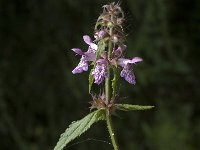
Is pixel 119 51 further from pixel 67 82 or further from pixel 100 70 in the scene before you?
pixel 67 82

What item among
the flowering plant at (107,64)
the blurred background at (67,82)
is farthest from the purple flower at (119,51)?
the blurred background at (67,82)

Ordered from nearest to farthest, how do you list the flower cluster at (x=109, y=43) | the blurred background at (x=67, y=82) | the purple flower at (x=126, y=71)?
the flower cluster at (x=109, y=43) < the purple flower at (x=126, y=71) < the blurred background at (x=67, y=82)

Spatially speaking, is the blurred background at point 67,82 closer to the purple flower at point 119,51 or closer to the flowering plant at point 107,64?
the flowering plant at point 107,64

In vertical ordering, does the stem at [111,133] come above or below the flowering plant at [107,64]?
below

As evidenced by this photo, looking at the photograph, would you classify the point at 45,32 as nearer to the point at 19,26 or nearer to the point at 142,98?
the point at 19,26

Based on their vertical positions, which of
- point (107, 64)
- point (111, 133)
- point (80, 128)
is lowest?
point (111, 133)

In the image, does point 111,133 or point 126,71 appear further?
point 126,71

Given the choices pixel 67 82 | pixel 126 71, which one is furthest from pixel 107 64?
pixel 67 82

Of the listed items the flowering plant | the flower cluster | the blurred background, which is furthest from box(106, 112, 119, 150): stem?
the blurred background

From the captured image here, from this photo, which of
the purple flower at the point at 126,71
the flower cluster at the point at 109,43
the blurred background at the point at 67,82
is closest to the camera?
the flower cluster at the point at 109,43

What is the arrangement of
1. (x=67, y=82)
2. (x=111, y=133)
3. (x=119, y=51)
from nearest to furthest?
(x=111, y=133) < (x=119, y=51) < (x=67, y=82)
